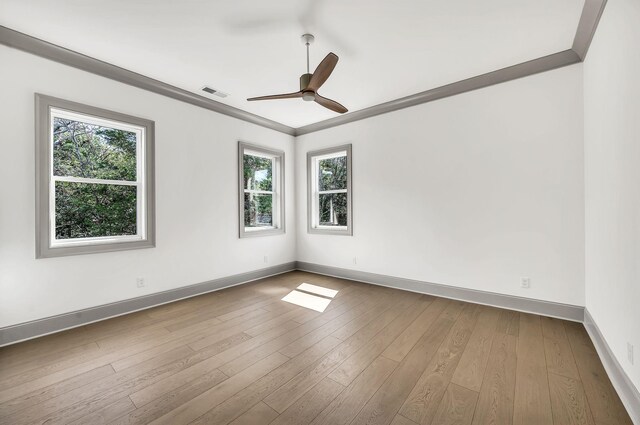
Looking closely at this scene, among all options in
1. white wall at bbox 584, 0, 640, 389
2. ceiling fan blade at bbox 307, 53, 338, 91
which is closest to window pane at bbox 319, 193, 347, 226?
ceiling fan blade at bbox 307, 53, 338, 91

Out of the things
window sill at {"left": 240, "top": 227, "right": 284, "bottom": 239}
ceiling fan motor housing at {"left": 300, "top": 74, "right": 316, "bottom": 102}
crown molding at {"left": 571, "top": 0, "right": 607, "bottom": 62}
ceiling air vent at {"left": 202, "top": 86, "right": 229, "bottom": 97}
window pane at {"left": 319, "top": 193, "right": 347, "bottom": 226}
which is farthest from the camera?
window pane at {"left": 319, "top": 193, "right": 347, "bottom": 226}

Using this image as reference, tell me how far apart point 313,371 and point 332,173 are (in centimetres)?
350

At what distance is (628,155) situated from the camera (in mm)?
1662

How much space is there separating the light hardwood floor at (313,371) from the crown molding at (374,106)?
8.74 feet

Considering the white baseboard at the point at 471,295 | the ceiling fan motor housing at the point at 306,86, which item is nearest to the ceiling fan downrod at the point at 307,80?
the ceiling fan motor housing at the point at 306,86

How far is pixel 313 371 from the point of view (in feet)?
6.46

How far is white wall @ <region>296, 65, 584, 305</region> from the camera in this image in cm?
280

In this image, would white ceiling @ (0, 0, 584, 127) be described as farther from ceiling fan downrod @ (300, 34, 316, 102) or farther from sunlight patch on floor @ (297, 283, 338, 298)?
sunlight patch on floor @ (297, 283, 338, 298)

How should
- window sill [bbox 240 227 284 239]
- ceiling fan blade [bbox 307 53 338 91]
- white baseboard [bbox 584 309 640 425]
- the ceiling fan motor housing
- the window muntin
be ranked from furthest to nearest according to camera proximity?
window sill [bbox 240 227 284 239] < the window muntin < the ceiling fan motor housing < ceiling fan blade [bbox 307 53 338 91] < white baseboard [bbox 584 309 640 425]

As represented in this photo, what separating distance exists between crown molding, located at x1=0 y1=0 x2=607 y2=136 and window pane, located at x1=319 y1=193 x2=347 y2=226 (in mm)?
1309

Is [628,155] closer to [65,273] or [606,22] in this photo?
[606,22]

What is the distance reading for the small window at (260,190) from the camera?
4.41 metres

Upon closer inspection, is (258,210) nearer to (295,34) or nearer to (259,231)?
(259,231)

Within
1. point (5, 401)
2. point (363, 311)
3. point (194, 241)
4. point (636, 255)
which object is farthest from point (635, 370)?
point (194, 241)
